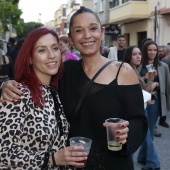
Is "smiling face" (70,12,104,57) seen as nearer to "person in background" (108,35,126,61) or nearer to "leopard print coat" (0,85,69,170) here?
"leopard print coat" (0,85,69,170)

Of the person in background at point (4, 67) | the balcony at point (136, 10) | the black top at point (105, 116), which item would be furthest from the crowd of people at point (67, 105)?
the balcony at point (136, 10)

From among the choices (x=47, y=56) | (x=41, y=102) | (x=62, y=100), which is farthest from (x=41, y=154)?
(x=47, y=56)

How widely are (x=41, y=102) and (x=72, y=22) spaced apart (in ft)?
2.38

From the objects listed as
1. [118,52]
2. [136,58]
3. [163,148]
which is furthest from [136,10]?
[136,58]

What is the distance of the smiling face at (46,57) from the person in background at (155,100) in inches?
124

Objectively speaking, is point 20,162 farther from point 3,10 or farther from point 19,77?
point 3,10

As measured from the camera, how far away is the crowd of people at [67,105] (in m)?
2.04

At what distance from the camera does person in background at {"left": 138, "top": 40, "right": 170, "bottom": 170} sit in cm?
507

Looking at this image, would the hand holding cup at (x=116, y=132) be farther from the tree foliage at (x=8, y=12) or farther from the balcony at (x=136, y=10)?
the tree foliage at (x=8, y=12)

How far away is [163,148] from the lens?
19.9ft

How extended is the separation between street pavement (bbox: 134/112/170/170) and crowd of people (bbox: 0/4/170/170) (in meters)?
3.02

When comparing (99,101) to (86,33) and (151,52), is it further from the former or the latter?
(151,52)

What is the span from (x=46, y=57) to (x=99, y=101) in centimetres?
51

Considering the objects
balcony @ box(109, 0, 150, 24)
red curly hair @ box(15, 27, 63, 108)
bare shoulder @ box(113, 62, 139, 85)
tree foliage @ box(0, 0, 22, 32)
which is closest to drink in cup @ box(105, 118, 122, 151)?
bare shoulder @ box(113, 62, 139, 85)
